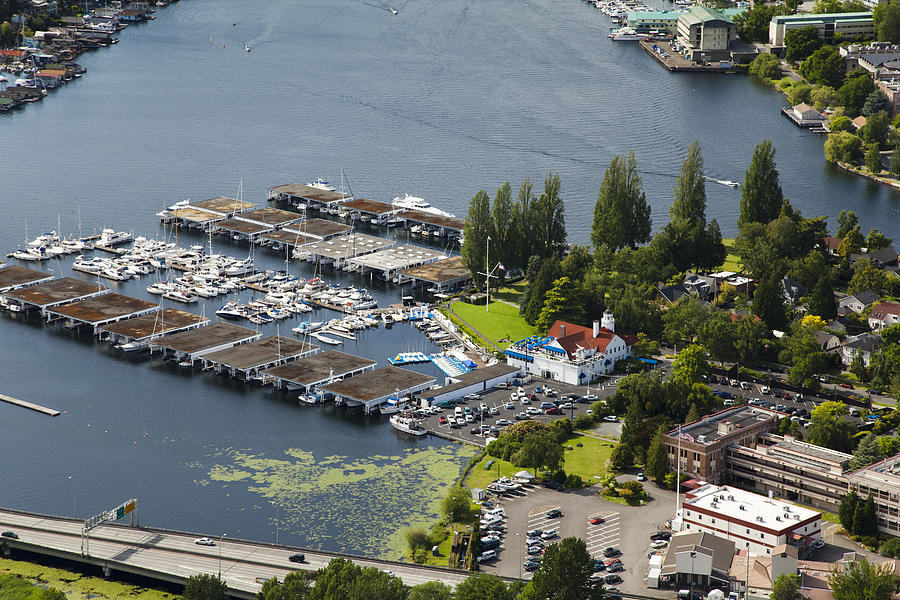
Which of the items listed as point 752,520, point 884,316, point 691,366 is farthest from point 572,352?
point 752,520

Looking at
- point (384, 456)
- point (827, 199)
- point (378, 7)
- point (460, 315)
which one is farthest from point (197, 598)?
point (378, 7)

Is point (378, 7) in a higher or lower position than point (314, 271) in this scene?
higher

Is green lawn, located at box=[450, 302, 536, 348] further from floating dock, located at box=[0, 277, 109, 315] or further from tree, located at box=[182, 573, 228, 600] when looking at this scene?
tree, located at box=[182, 573, 228, 600]

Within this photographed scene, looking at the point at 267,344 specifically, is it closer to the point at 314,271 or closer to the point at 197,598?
the point at 314,271

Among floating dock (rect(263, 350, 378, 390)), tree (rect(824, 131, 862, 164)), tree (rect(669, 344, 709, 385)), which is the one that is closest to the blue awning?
floating dock (rect(263, 350, 378, 390))

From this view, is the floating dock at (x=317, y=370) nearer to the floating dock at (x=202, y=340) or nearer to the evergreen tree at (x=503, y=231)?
the floating dock at (x=202, y=340)
